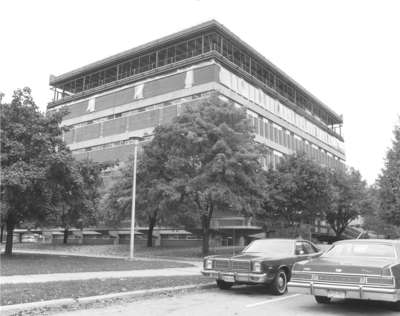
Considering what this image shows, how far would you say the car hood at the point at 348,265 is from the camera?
894 cm

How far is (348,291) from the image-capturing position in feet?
29.1

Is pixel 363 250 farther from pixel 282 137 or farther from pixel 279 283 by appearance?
pixel 282 137

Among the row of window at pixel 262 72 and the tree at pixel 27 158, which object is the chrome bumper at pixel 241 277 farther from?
the row of window at pixel 262 72

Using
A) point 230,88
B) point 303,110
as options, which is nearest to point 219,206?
point 230,88

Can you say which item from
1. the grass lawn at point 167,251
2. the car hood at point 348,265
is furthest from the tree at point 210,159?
the car hood at point 348,265

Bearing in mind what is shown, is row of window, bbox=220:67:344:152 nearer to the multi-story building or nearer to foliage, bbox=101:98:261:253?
the multi-story building

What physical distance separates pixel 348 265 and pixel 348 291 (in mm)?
527

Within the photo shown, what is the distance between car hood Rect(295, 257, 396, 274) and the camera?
29.3ft

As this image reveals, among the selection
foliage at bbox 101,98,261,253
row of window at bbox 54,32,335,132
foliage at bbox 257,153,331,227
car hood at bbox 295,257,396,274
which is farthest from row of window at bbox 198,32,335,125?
car hood at bbox 295,257,396,274

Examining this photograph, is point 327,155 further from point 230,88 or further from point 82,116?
point 82,116

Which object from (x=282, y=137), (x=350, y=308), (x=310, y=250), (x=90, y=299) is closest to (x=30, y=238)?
(x=282, y=137)

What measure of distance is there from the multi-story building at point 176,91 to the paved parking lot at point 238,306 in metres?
33.0

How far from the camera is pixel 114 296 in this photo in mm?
10523

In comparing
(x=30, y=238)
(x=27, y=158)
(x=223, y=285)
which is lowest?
(x=30, y=238)
